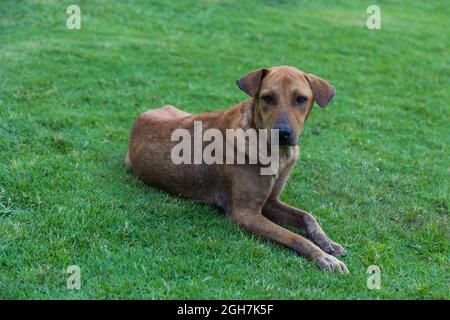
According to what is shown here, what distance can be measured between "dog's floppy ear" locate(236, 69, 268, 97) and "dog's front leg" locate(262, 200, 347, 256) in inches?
48.2

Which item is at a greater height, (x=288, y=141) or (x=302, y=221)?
(x=288, y=141)

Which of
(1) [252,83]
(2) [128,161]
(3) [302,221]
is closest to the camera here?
(1) [252,83]

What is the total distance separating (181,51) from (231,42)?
1.52 meters

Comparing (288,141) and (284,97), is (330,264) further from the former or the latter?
(284,97)

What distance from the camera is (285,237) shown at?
18.1 feet

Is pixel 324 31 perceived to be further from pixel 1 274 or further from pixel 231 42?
pixel 1 274

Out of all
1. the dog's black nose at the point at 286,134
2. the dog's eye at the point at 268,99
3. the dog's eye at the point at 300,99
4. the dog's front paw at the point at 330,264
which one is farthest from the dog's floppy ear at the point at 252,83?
the dog's front paw at the point at 330,264

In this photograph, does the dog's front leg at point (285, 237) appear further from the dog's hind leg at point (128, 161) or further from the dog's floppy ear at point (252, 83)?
the dog's hind leg at point (128, 161)

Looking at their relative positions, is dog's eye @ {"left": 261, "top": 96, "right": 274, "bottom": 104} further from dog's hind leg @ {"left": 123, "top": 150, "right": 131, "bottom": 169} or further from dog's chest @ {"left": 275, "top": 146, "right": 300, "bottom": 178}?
dog's hind leg @ {"left": 123, "top": 150, "right": 131, "bottom": 169}

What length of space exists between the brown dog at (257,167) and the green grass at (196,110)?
0.15m

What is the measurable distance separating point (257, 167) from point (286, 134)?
559mm

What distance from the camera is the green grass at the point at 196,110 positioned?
4.92m

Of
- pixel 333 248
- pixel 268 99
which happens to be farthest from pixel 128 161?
pixel 333 248
